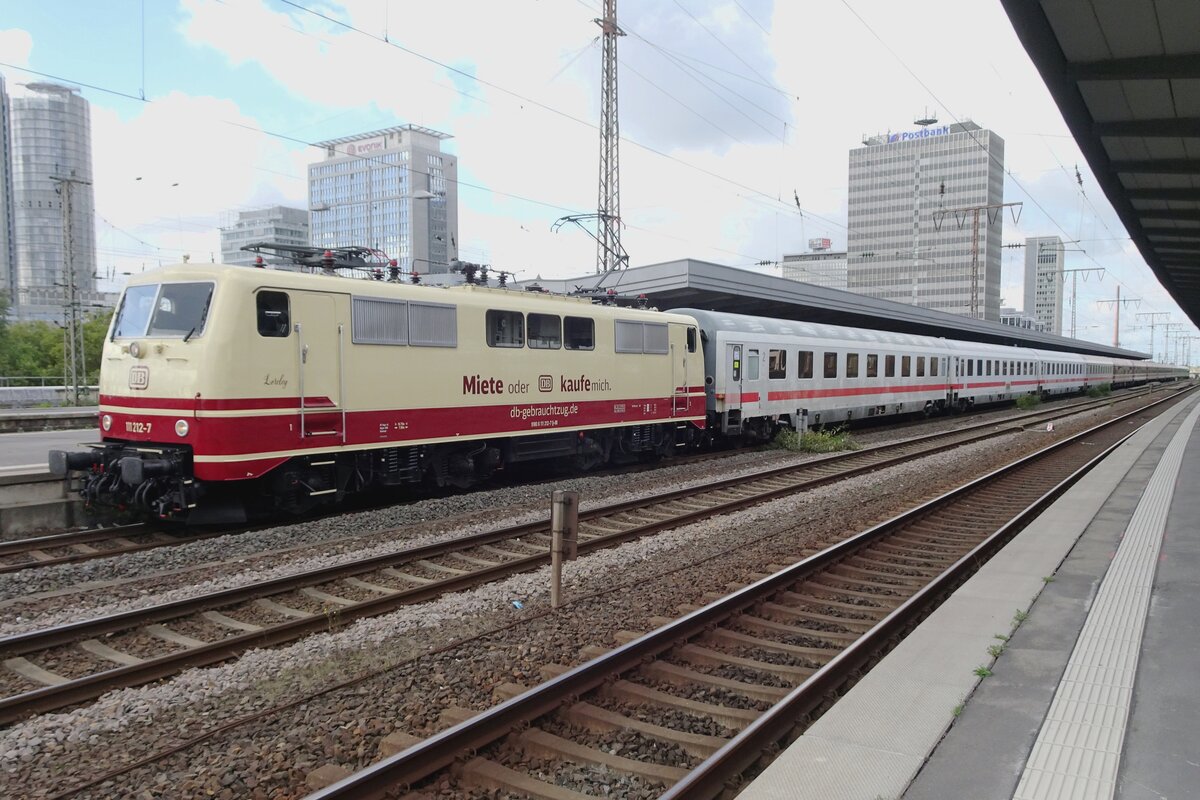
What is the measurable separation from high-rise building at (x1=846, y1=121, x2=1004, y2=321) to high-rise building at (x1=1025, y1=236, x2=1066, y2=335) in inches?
439

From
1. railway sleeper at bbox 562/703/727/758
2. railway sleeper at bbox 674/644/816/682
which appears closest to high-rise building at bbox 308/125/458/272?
railway sleeper at bbox 674/644/816/682

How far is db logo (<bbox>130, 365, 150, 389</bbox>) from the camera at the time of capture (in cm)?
921

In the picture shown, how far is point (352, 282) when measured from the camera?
10.1 meters

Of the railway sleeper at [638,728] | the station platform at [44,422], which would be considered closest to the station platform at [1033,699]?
the railway sleeper at [638,728]

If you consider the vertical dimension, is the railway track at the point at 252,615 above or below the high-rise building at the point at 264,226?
Result: below

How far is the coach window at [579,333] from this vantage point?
13.3 m

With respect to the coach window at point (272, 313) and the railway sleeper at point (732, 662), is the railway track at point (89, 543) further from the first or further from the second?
the railway sleeper at point (732, 662)

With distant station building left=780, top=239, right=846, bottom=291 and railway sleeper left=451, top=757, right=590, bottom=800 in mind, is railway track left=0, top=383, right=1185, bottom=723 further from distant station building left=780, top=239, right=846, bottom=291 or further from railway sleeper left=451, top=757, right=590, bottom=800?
distant station building left=780, top=239, right=846, bottom=291

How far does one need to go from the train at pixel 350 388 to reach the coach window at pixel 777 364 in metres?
3.25

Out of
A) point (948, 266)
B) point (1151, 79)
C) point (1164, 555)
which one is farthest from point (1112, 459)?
point (948, 266)

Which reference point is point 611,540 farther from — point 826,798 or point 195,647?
point 826,798

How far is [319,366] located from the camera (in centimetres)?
970

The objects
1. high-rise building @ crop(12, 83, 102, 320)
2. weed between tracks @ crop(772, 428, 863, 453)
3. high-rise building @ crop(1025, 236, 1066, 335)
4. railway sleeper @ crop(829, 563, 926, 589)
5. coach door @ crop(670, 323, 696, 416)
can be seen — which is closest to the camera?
railway sleeper @ crop(829, 563, 926, 589)

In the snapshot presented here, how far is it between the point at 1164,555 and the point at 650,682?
19.1 ft
